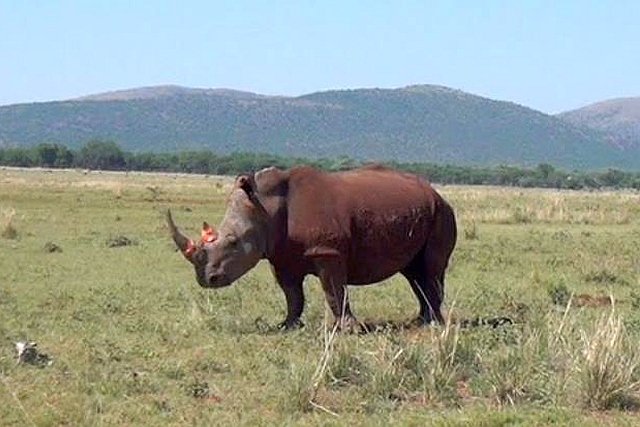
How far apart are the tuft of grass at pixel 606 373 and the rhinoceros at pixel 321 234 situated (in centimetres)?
333

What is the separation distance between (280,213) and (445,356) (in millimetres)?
3577

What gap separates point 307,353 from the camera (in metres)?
11.5

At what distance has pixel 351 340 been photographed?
11.0 m

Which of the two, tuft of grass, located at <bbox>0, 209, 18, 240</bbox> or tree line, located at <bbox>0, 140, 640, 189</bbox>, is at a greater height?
tuft of grass, located at <bbox>0, 209, 18, 240</bbox>

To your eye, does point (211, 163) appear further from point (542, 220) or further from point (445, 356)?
point (445, 356)

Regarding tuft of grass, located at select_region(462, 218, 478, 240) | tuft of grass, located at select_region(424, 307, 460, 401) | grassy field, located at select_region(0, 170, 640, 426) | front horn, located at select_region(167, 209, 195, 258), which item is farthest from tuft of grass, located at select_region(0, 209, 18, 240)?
tuft of grass, located at select_region(424, 307, 460, 401)

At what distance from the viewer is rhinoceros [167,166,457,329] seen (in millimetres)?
13203

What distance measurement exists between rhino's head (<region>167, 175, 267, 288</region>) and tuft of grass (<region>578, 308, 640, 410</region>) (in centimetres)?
441

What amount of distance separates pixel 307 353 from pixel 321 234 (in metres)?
2.00

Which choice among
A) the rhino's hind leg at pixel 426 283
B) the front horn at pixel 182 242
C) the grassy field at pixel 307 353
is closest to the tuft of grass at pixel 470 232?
the grassy field at pixel 307 353

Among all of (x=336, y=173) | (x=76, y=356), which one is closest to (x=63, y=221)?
(x=336, y=173)

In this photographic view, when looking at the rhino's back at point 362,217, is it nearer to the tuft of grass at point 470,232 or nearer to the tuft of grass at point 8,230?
the tuft of grass at point 8,230

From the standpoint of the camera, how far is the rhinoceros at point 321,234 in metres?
13.2

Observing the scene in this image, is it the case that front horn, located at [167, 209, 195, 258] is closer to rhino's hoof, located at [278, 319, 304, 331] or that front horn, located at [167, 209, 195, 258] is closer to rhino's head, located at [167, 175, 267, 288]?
rhino's head, located at [167, 175, 267, 288]
